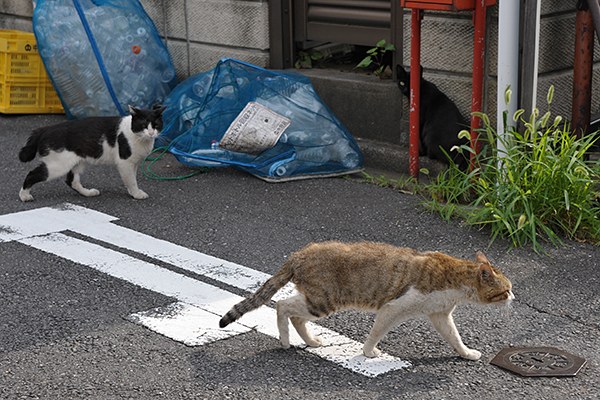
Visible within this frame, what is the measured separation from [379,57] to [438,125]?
1.50 meters

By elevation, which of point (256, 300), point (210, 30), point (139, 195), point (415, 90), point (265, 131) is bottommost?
point (139, 195)

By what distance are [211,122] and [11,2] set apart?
4.90 m

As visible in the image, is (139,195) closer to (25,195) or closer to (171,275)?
(25,195)

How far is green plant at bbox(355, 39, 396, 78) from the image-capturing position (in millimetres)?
8750

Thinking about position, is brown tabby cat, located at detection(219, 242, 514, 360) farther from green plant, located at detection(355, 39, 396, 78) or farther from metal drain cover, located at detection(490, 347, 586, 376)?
green plant, located at detection(355, 39, 396, 78)

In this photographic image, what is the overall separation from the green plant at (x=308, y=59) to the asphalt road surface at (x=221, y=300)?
1.75 metres

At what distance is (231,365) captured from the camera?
4.96 m

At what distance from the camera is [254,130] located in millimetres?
8180

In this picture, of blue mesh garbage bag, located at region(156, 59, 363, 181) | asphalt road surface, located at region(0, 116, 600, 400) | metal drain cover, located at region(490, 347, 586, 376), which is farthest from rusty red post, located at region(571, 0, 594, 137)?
metal drain cover, located at region(490, 347, 586, 376)

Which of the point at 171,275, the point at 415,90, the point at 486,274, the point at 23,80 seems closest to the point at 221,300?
the point at 171,275

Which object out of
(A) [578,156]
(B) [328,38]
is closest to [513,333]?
(A) [578,156]

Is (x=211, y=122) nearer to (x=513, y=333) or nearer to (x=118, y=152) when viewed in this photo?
(x=118, y=152)

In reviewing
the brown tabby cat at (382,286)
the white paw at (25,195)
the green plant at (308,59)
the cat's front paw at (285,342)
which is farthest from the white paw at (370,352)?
the green plant at (308,59)

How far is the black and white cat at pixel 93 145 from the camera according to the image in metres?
7.59
